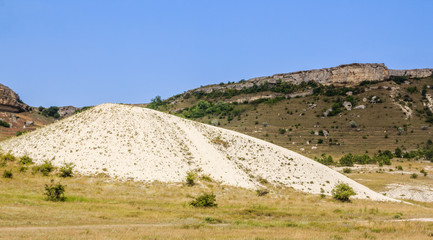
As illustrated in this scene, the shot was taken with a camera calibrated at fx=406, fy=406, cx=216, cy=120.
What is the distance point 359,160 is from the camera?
7238 cm

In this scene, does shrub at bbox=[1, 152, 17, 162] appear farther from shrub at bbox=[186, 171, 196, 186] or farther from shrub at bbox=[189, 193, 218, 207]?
shrub at bbox=[189, 193, 218, 207]

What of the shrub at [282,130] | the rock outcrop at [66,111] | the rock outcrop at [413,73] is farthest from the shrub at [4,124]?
the rock outcrop at [413,73]

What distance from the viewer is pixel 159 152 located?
4066cm

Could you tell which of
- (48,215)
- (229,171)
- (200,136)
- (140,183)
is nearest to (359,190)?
(229,171)

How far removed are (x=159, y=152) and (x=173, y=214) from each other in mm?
16173

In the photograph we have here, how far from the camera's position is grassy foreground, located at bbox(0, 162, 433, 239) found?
17812 millimetres

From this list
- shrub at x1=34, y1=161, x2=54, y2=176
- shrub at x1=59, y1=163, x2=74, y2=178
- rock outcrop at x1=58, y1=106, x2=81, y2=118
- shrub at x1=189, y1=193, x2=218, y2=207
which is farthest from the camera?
rock outcrop at x1=58, y1=106, x2=81, y2=118

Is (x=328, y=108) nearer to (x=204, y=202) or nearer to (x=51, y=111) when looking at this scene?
(x=204, y=202)

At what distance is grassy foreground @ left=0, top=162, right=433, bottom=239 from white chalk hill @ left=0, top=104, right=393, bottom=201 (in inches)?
95.1

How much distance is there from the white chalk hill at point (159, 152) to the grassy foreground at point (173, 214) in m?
2.41

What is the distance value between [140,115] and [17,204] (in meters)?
23.8

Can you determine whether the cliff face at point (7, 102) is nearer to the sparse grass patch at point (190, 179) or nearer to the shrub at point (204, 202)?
the sparse grass patch at point (190, 179)

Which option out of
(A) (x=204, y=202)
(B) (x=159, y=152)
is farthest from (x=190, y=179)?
(A) (x=204, y=202)

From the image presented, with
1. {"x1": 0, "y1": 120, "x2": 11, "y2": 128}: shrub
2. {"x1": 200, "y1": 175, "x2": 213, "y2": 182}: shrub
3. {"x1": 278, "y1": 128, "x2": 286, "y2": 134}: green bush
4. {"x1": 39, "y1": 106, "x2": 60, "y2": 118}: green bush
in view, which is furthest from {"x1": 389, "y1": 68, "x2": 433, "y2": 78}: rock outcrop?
{"x1": 39, "y1": 106, "x2": 60, "y2": 118}: green bush
